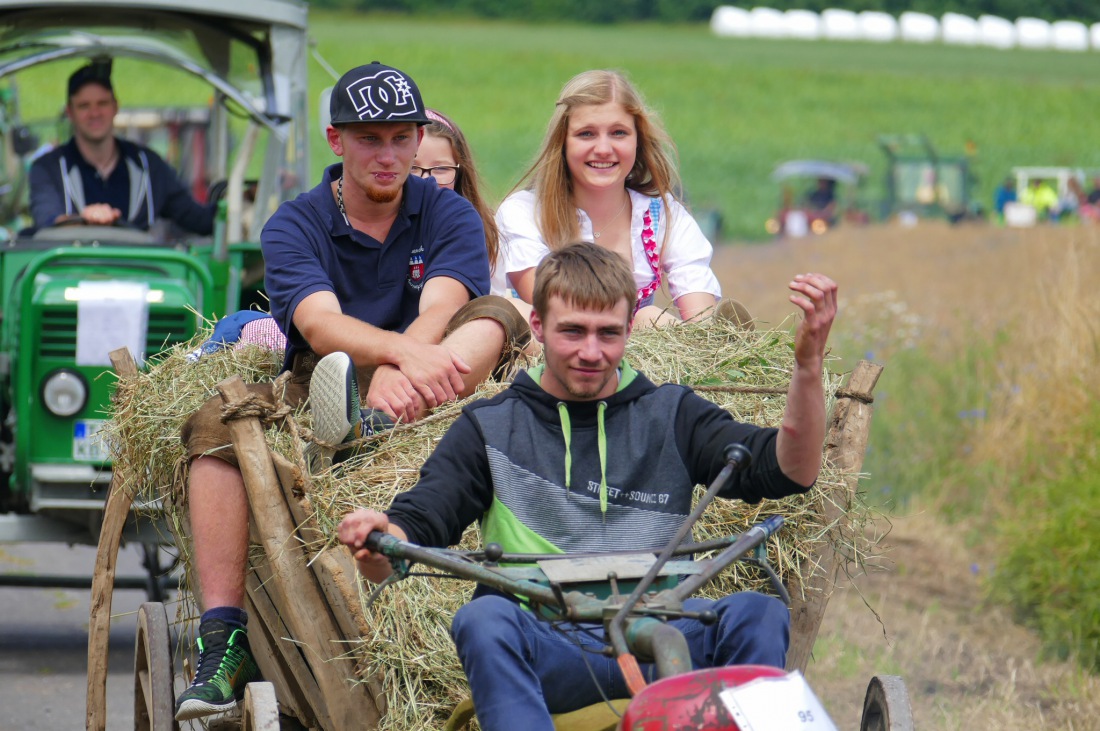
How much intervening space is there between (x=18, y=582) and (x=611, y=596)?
4.98 m

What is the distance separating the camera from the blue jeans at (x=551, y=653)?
291 cm

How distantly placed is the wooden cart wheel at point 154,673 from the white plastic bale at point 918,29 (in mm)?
89531

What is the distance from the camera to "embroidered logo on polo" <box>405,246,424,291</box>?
461cm

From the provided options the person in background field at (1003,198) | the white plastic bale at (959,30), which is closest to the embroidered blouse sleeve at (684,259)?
the person in background field at (1003,198)

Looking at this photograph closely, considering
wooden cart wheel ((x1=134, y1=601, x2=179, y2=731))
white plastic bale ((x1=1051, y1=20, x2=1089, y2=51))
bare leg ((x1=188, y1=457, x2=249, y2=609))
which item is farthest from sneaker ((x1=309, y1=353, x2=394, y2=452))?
white plastic bale ((x1=1051, y1=20, x2=1089, y2=51))

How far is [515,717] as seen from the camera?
9.41 feet

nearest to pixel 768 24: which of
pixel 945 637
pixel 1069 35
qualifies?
pixel 1069 35

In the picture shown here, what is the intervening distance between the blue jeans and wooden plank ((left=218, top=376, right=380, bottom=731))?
57 centimetres

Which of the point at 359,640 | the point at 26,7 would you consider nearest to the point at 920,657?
the point at 359,640

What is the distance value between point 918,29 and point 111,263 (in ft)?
292

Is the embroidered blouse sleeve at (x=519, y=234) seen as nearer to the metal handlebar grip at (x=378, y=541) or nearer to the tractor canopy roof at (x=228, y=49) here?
the tractor canopy roof at (x=228, y=49)

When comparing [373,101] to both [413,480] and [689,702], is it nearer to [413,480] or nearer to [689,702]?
[413,480]

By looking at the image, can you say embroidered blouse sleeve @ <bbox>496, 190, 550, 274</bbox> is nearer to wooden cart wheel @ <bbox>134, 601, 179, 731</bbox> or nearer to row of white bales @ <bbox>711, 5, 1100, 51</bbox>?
wooden cart wheel @ <bbox>134, 601, 179, 731</bbox>

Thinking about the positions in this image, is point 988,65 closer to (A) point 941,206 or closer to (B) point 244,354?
(A) point 941,206
